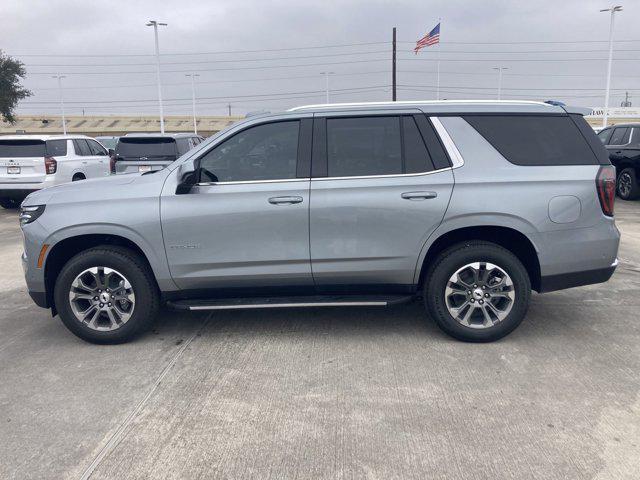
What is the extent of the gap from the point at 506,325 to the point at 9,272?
20.4 feet

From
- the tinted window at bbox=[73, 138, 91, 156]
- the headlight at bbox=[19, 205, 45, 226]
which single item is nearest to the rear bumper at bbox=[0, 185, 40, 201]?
the tinted window at bbox=[73, 138, 91, 156]

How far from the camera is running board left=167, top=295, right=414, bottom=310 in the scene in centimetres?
426

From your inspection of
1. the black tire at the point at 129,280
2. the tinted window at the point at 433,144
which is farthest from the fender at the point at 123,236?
the tinted window at the point at 433,144

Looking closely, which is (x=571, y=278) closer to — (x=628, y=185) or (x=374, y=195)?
(x=374, y=195)

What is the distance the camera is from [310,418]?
326 cm

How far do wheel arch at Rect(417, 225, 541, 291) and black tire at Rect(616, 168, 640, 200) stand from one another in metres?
9.96

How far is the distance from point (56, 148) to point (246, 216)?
9907mm

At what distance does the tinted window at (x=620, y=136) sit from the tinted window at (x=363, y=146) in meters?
10.8

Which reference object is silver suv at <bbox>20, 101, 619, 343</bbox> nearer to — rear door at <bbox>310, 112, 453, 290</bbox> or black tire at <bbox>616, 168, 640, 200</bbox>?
rear door at <bbox>310, 112, 453, 290</bbox>

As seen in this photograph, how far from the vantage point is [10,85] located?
3416cm

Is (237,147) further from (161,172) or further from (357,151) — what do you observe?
(357,151)

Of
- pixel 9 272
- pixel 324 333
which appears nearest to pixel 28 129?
pixel 9 272

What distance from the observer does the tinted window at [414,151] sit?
425cm

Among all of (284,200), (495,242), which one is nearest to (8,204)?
(284,200)
